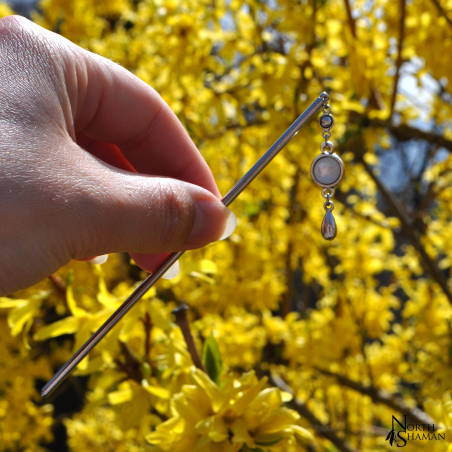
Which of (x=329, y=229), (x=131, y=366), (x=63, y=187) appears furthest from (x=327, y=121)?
(x=131, y=366)

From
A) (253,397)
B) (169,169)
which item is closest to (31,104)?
(169,169)

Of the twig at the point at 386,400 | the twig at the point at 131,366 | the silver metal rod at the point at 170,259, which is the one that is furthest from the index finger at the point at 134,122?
the twig at the point at 386,400

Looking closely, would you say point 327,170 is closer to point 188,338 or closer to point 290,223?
point 188,338

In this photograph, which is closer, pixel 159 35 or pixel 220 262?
pixel 159 35

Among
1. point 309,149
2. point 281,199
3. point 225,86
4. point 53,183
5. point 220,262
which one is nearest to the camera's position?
point 53,183

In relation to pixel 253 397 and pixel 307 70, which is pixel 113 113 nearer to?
pixel 253 397

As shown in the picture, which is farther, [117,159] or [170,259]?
[117,159]

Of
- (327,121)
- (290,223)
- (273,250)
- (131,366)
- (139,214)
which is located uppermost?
(327,121)

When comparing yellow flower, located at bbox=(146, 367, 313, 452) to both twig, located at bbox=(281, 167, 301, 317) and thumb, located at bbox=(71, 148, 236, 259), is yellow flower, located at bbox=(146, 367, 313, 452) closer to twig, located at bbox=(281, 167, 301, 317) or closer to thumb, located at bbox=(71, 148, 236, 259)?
thumb, located at bbox=(71, 148, 236, 259)
